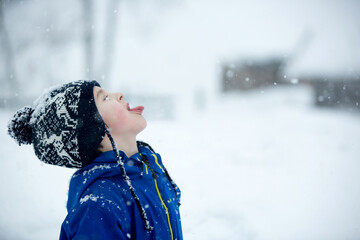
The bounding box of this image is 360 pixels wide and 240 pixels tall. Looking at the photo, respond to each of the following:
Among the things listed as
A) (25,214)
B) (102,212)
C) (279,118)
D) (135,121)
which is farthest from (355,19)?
(25,214)

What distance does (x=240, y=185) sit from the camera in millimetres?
3186

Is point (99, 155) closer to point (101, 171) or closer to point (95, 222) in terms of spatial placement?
point (101, 171)

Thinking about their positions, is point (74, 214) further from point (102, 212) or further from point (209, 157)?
point (209, 157)

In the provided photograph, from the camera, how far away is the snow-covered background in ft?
8.50

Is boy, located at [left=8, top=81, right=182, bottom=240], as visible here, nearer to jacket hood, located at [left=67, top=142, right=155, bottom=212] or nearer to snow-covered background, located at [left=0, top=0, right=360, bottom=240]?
jacket hood, located at [left=67, top=142, right=155, bottom=212]

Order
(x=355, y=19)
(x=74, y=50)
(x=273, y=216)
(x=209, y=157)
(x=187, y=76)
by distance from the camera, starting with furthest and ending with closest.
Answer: (x=187, y=76) → (x=74, y=50) → (x=355, y=19) → (x=209, y=157) → (x=273, y=216)

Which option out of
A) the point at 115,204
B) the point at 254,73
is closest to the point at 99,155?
the point at 115,204

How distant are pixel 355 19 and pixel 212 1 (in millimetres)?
6693

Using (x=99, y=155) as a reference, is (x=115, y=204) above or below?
below

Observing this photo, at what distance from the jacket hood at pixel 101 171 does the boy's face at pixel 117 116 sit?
14 centimetres

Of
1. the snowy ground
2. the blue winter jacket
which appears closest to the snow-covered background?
the snowy ground

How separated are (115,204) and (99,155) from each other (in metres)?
0.32

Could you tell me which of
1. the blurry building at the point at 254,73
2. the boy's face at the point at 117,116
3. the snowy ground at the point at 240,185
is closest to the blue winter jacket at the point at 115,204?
the boy's face at the point at 117,116

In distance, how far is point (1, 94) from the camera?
5055 millimetres
